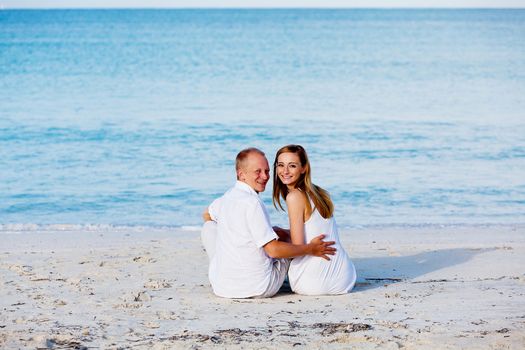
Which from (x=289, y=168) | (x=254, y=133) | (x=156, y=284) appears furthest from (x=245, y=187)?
(x=254, y=133)

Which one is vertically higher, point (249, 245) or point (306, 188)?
point (306, 188)

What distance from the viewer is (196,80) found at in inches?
1350

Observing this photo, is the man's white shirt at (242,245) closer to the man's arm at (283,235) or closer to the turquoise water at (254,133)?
the man's arm at (283,235)

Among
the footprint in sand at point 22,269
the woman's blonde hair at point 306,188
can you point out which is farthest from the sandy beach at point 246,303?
the woman's blonde hair at point 306,188

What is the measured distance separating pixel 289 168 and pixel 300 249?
1.97 feet

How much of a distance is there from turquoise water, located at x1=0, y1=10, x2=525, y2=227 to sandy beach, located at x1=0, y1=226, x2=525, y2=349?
10.7ft

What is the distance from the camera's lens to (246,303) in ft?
19.7

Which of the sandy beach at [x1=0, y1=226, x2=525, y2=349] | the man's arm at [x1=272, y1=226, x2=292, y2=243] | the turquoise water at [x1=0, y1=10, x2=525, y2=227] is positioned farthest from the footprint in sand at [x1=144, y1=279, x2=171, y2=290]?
the turquoise water at [x1=0, y1=10, x2=525, y2=227]

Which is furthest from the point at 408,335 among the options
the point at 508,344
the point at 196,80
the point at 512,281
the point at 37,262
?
the point at 196,80

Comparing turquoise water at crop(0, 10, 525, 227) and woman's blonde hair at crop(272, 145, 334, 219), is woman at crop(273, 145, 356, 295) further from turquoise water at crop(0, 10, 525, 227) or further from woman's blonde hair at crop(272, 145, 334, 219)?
turquoise water at crop(0, 10, 525, 227)

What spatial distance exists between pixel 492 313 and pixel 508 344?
79 centimetres

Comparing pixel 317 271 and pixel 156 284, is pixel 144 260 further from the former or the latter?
pixel 317 271

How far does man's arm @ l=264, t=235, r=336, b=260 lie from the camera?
5930 mm

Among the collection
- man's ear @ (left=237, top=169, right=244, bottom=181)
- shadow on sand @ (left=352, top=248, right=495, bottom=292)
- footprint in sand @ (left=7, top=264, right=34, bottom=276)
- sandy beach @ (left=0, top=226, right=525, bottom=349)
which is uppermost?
man's ear @ (left=237, top=169, right=244, bottom=181)
